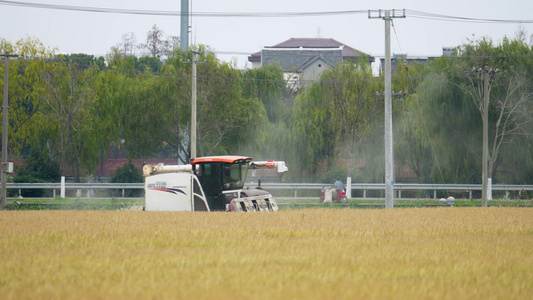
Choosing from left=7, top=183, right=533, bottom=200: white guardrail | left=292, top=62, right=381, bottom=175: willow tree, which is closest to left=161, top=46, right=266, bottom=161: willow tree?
left=292, top=62, right=381, bottom=175: willow tree

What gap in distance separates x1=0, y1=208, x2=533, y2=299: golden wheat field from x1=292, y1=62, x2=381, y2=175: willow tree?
91.4ft

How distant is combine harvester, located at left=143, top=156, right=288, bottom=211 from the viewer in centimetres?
2536

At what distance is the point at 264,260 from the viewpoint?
10.8 meters

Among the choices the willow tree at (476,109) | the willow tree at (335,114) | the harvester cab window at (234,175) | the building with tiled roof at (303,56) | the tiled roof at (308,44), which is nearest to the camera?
the harvester cab window at (234,175)

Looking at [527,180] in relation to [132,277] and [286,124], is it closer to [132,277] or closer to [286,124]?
[286,124]

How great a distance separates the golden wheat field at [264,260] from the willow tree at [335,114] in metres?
27.9

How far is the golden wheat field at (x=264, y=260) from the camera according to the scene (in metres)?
→ 8.30

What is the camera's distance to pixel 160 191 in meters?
26.0

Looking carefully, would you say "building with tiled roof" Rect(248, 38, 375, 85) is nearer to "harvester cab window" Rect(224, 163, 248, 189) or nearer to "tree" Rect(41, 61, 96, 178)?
"tree" Rect(41, 61, 96, 178)

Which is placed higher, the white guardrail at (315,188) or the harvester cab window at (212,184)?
the harvester cab window at (212,184)

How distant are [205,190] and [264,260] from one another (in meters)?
15.1

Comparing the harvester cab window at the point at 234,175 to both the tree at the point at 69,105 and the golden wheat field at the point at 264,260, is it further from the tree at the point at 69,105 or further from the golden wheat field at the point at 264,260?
the tree at the point at 69,105

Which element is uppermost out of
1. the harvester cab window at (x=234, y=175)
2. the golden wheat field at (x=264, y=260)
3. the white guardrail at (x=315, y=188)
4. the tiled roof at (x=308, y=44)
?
the tiled roof at (x=308, y=44)

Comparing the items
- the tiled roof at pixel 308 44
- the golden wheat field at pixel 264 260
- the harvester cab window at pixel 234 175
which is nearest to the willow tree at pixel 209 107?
the harvester cab window at pixel 234 175
